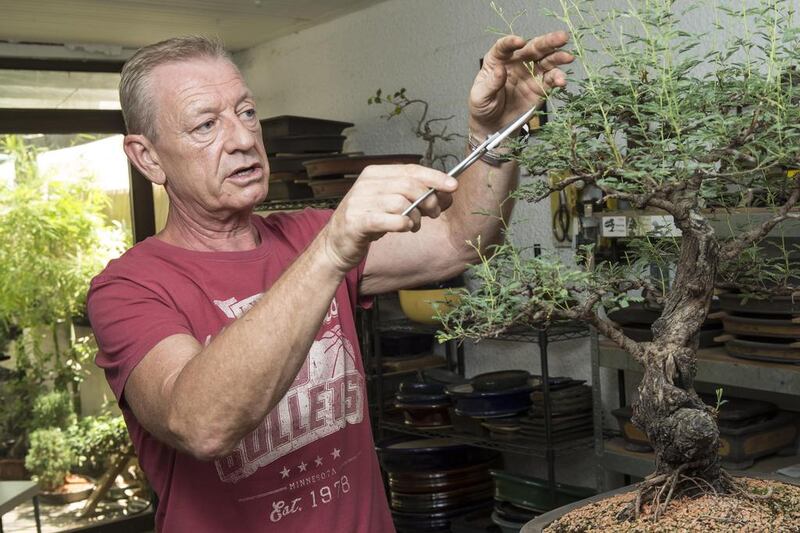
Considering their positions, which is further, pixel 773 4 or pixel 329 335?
pixel 329 335

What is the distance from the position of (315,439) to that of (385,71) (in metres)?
2.84

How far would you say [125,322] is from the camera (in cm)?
131

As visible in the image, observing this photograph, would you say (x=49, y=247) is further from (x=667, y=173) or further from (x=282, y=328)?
(x=667, y=173)

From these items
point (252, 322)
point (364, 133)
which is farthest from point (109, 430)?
point (252, 322)

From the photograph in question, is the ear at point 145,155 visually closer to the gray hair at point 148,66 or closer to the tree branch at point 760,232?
the gray hair at point 148,66

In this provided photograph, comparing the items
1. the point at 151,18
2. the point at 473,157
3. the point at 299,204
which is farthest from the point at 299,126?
the point at 473,157

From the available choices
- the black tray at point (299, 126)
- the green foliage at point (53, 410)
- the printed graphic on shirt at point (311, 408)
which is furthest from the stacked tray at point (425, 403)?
the green foliage at point (53, 410)

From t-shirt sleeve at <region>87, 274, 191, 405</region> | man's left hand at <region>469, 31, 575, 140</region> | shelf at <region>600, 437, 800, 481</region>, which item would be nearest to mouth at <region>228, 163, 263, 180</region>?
t-shirt sleeve at <region>87, 274, 191, 405</region>

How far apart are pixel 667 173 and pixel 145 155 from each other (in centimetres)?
88

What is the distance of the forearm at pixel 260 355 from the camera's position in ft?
3.52

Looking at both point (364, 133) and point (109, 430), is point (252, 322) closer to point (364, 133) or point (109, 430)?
point (364, 133)

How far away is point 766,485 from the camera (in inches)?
48.9

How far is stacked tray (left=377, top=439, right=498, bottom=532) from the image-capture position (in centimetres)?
333

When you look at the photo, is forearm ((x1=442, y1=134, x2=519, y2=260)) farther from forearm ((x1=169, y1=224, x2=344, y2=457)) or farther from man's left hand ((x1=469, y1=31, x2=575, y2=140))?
forearm ((x1=169, y1=224, x2=344, y2=457))
